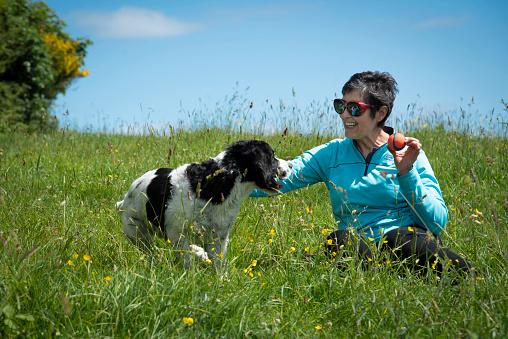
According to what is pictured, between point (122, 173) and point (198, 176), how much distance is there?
8.46 feet

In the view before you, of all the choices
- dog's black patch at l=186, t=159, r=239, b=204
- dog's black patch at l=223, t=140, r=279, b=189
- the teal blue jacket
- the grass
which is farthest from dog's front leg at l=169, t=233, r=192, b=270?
the teal blue jacket

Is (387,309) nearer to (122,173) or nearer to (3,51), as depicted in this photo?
(122,173)

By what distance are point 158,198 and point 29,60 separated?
45.8ft

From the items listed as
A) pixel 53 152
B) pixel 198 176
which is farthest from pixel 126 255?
pixel 53 152

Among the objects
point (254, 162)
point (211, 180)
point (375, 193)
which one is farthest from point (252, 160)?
point (375, 193)

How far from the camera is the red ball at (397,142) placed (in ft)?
10.5

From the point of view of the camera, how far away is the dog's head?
138 inches

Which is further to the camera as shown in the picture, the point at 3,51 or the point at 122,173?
the point at 3,51

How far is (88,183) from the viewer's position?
5.54m

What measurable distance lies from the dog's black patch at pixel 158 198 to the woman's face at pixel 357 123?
1.72 metres

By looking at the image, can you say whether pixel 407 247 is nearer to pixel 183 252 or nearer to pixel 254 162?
pixel 254 162

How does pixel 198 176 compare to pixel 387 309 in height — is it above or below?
above

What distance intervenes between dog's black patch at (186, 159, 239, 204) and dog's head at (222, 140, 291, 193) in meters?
0.09

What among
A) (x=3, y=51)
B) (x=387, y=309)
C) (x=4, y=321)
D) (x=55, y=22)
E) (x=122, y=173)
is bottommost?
(x=387, y=309)
